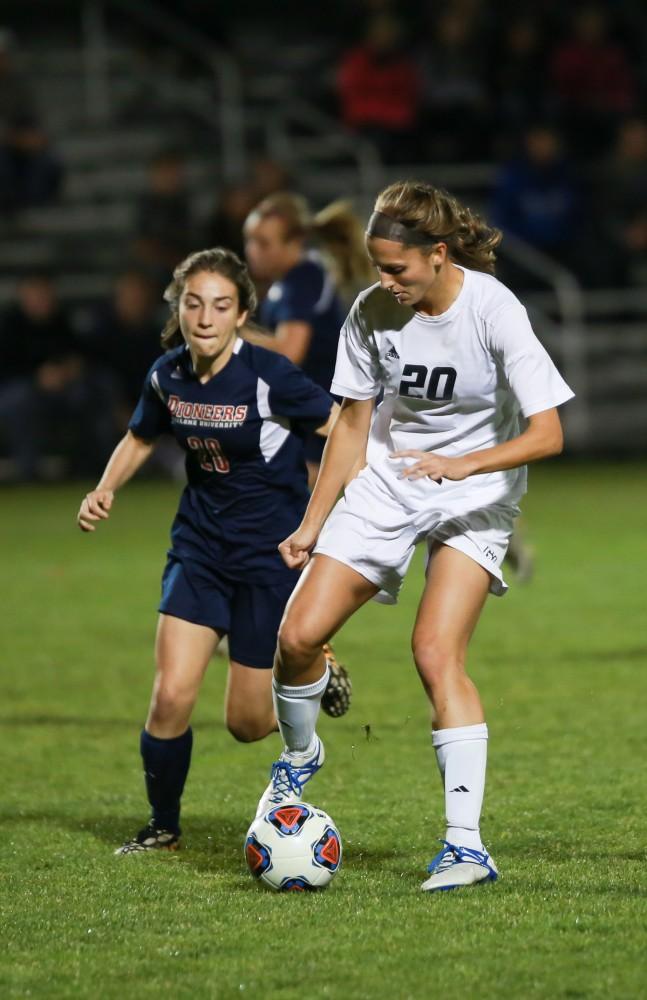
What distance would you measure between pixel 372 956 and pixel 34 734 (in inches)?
133

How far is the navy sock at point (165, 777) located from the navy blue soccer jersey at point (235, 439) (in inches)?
22.9

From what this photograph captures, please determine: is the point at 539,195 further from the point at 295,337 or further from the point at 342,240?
the point at 295,337

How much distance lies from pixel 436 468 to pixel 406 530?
48cm

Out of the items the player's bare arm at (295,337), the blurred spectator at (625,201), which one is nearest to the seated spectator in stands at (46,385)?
the blurred spectator at (625,201)

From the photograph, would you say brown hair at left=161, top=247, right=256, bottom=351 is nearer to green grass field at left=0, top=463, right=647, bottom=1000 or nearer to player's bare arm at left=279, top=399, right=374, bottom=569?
player's bare arm at left=279, top=399, right=374, bottom=569

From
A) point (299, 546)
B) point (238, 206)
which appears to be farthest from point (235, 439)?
point (238, 206)

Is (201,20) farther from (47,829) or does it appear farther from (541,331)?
(47,829)

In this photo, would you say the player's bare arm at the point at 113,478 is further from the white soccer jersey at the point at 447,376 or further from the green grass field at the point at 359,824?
the green grass field at the point at 359,824

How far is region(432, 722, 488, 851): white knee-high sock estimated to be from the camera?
445 centimetres

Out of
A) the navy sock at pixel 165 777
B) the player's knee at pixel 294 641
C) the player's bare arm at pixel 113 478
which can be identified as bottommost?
the navy sock at pixel 165 777

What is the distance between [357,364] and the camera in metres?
4.77

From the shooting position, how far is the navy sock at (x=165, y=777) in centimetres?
508

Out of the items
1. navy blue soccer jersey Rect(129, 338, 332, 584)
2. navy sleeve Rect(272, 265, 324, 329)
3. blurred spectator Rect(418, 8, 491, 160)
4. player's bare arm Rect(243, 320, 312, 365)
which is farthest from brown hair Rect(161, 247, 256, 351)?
blurred spectator Rect(418, 8, 491, 160)

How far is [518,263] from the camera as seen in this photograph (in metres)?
18.5
